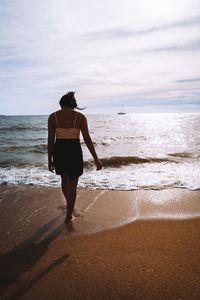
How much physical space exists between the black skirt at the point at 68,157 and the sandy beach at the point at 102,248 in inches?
32.3

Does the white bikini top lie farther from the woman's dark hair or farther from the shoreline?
the shoreline

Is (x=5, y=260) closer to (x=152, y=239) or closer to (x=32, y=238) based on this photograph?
(x=32, y=238)

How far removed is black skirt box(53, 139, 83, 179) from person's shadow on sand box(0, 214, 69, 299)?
2.73ft

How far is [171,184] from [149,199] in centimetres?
135

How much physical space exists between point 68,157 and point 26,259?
1.46 metres

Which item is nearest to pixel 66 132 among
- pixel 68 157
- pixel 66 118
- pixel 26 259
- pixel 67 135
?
pixel 67 135

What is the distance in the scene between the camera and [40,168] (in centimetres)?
959

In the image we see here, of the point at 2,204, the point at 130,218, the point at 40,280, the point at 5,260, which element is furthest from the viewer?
the point at 2,204

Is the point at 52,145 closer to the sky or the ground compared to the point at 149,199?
closer to the sky

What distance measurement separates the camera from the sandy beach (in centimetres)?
268

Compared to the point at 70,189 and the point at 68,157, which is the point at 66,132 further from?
the point at 70,189

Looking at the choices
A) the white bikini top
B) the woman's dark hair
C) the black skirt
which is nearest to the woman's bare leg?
the black skirt

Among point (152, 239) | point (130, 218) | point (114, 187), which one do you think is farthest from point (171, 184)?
point (152, 239)

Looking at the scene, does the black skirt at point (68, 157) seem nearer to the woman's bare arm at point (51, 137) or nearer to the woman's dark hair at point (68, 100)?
the woman's bare arm at point (51, 137)
